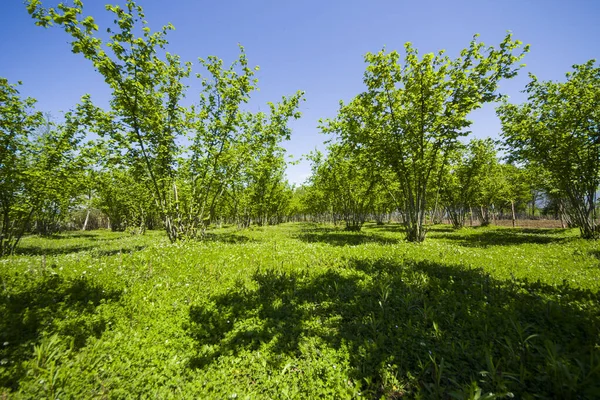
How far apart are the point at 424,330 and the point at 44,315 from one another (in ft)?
30.8

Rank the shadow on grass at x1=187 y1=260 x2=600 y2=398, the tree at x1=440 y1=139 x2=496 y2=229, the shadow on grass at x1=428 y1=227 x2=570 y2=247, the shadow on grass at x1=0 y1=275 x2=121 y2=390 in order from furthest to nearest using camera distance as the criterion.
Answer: the tree at x1=440 y1=139 x2=496 y2=229 → the shadow on grass at x1=428 y1=227 x2=570 y2=247 → the shadow on grass at x1=0 y1=275 x2=121 y2=390 → the shadow on grass at x1=187 y1=260 x2=600 y2=398

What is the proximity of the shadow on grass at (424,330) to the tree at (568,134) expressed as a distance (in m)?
17.0

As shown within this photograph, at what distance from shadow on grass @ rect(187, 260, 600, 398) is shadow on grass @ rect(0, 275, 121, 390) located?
95.6 inches

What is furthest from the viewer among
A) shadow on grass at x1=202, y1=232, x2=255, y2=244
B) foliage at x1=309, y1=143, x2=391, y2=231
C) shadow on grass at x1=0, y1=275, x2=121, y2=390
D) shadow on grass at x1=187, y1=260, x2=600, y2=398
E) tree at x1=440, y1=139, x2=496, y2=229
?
tree at x1=440, y1=139, x2=496, y2=229

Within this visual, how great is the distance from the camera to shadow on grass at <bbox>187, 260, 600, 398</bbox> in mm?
4039

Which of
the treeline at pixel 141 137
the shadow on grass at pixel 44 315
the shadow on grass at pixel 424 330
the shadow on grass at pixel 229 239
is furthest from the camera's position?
the shadow on grass at pixel 229 239

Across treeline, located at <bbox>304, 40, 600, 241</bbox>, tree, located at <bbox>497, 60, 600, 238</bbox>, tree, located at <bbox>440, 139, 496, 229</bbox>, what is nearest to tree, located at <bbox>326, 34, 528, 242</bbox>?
treeline, located at <bbox>304, 40, 600, 241</bbox>

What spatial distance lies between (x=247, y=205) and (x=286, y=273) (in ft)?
121

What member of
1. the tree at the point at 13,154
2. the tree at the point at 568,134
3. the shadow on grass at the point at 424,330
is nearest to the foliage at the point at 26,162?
the tree at the point at 13,154

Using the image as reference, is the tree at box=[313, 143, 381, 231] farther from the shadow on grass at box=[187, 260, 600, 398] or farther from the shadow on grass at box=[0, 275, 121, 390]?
the shadow on grass at box=[0, 275, 121, 390]

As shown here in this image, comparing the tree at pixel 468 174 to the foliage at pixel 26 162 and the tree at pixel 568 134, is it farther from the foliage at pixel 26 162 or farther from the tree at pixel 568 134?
the foliage at pixel 26 162

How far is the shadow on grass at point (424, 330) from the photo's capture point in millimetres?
4039

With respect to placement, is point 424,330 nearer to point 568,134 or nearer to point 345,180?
point 568,134

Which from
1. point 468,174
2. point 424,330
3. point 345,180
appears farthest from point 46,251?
point 468,174
